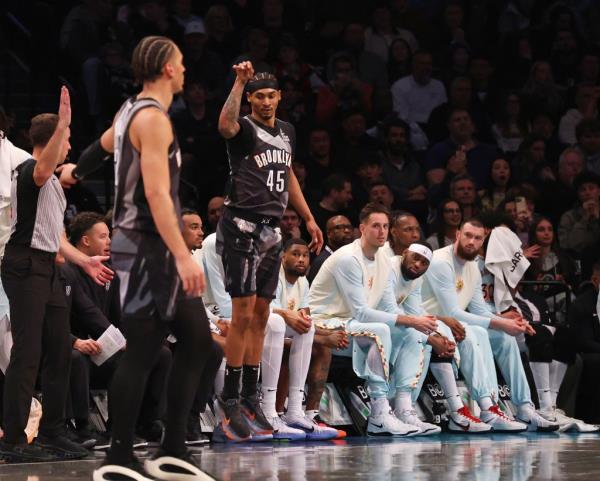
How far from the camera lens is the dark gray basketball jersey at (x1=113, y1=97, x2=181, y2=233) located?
482 centimetres

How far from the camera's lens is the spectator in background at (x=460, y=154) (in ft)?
37.2

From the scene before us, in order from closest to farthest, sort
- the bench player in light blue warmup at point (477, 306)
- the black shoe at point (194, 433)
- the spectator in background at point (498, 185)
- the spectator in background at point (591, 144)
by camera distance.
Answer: the black shoe at point (194, 433)
the bench player in light blue warmup at point (477, 306)
the spectator in background at point (498, 185)
the spectator in background at point (591, 144)

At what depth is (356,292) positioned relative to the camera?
8516 mm

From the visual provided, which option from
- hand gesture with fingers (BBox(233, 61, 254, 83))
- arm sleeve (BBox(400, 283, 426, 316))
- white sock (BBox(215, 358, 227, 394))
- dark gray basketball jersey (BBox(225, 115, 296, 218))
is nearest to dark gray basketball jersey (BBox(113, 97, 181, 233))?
hand gesture with fingers (BBox(233, 61, 254, 83))

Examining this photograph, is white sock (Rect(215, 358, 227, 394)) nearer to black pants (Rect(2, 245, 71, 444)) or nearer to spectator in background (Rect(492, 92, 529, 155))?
black pants (Rect(2, 245, 71, 444))

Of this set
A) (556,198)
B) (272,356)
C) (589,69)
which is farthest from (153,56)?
(589,69)

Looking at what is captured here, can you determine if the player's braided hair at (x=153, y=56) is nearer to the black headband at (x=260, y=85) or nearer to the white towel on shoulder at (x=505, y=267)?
the black headband at (x=260, y=85)

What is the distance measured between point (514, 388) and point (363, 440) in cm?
165

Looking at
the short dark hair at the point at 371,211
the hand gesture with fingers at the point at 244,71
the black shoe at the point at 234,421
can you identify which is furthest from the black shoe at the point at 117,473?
the short dark hair at the point at 371,211

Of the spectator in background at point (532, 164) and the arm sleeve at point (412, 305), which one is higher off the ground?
the spectator in background at point (532, 164)

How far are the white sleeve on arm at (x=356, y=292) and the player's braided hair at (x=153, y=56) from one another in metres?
3.78

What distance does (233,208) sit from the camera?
676 cm

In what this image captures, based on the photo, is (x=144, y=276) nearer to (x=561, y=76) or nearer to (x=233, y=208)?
(x=233, y=208)

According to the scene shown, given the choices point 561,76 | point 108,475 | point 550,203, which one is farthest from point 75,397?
point 561,76
